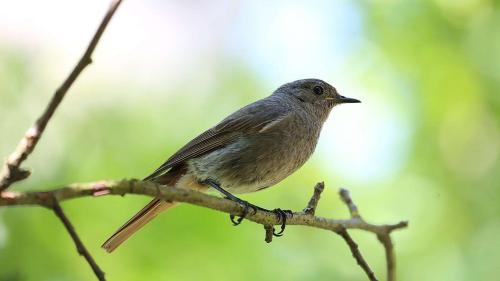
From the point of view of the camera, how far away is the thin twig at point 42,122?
245cm

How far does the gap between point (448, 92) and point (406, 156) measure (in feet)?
3.66

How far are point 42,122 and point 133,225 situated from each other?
272 cm

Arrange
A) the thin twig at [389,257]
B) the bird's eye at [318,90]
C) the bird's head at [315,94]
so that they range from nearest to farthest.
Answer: the thin twig at [389,257], the bird's head at [315,94], the bird's eye at [318,90]

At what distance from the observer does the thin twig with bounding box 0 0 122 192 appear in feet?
8.05

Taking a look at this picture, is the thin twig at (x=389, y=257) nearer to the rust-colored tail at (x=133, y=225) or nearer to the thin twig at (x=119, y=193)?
the thin twig at (x=119, y=193)

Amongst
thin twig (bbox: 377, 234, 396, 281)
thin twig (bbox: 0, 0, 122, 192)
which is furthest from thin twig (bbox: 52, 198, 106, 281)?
thin twig (bbox: 377, 234, 396, 281)

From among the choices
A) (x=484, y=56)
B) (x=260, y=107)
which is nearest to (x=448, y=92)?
(x=484, y=56)

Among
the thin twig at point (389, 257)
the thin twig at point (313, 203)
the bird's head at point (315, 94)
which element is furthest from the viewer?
the bird's head at point (315, 94)

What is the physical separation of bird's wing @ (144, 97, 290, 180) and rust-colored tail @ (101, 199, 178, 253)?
15.8 inches

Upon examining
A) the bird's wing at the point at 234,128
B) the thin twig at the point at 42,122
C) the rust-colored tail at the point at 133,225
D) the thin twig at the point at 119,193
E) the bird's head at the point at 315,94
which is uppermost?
the bird's head at the point at 315,94

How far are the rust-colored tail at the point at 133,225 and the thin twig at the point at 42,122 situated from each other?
228cm

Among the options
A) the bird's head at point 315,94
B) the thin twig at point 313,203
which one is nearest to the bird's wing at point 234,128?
the bird's head at point 315,94

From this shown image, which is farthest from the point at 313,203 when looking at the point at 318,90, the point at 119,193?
the point at 318,90

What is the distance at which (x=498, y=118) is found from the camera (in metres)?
9.16
